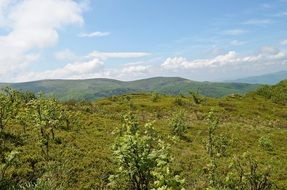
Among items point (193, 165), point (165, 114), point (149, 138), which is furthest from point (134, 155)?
point (165, 114)

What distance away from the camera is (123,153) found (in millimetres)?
12938

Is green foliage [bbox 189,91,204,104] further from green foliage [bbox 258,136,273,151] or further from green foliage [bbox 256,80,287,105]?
green foliage [bbox 258,136,273,151]

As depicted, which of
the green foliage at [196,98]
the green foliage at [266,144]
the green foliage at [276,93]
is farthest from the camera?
the green foliage at [276,93]

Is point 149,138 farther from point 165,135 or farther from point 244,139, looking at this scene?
point 244,139

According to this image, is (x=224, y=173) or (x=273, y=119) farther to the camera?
(x=273, y=119)

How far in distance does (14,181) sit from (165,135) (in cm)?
2184

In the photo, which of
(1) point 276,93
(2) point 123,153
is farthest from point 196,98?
(2) point 123,153

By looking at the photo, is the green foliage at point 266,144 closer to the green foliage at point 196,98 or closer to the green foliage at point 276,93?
the green foliage at point 196,98

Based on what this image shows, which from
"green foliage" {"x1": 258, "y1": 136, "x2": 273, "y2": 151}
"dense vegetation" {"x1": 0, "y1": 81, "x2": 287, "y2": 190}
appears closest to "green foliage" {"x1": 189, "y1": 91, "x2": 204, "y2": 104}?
"dense vegetation" {"x1": 0, "y1": 81, "x2": 287, "y2": 190}

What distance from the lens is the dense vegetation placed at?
13219 mm

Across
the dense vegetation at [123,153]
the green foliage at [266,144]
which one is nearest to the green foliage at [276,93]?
the dense vegetation at [123,153]

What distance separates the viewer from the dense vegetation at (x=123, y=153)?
1322 cm

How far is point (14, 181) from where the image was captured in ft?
61.2

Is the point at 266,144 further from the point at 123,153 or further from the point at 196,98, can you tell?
the point at 196,98
